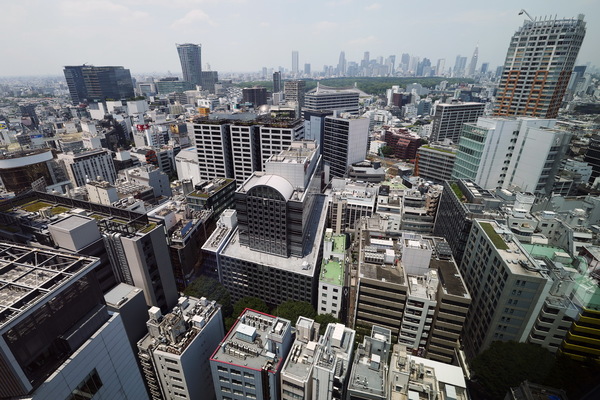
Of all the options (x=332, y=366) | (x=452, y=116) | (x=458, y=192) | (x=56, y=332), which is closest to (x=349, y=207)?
(x=458, y=192)

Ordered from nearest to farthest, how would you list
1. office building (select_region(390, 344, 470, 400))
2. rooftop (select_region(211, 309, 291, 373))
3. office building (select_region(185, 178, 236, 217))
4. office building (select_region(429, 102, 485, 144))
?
rooftop (select_region(211, 309, 291, 373)), office building (select_region(390, 344, 470, 400)), office building (select_region(185, 178, 236, 217)), office building (select_region(429, 102, 485, 144))

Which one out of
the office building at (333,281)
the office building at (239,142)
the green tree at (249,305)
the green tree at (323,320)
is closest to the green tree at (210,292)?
the green tree at (249,305)

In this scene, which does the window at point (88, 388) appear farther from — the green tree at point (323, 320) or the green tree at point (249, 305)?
the green tree at point (323, 320)

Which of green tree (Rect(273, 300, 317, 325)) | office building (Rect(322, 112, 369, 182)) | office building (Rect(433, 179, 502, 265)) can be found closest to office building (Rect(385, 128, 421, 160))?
office building (Rect(322, 112, 369, 182))

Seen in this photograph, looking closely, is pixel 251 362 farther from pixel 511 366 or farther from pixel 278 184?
pixel 511 366

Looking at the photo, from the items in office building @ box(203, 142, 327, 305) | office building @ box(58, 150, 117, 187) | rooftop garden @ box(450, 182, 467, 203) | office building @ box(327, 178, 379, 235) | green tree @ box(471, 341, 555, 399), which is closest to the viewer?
green tree @ box(471, 341, 555, 399)

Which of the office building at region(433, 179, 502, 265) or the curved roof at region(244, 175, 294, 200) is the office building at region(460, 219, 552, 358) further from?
the curved roof at region(244, 175, 294, 200)
